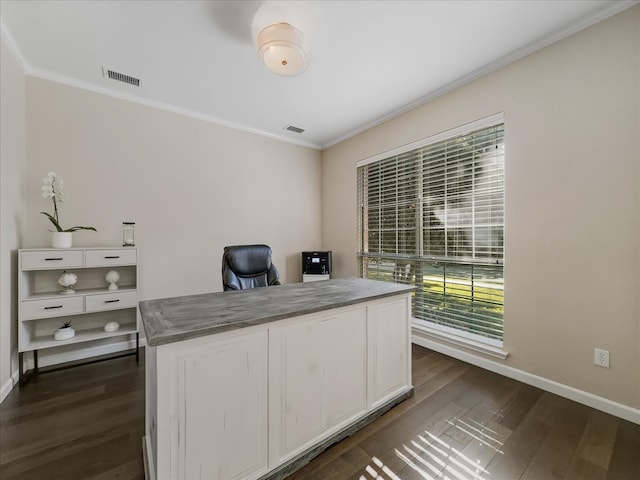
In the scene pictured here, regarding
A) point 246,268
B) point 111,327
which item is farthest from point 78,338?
point 246,268

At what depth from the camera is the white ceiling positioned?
5.78ft

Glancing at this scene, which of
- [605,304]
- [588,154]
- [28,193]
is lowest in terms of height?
[605,304]

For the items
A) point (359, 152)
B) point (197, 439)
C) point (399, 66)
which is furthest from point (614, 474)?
point (359, 152)

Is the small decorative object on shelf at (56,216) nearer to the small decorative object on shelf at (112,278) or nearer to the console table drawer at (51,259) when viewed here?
the console table drawer at (51,259)

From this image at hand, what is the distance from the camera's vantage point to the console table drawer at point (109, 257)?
94.3 inches

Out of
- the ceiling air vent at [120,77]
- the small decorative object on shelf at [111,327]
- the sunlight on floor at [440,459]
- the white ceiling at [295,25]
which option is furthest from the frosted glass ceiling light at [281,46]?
the small decorative object on shelf at [111,327]

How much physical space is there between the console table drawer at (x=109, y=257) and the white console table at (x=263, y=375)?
1420 millimetres

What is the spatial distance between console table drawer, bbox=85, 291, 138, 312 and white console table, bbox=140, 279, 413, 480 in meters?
1.42

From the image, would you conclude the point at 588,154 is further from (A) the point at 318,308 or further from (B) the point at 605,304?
(A) the point at 318,308

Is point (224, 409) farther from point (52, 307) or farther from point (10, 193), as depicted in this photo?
point (10, 193)

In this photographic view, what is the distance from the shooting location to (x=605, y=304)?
180cm

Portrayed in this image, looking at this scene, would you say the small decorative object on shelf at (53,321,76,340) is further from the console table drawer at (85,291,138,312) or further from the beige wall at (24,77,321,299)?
the beige wall at (24,77,321,299)

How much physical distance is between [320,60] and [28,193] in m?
2.82

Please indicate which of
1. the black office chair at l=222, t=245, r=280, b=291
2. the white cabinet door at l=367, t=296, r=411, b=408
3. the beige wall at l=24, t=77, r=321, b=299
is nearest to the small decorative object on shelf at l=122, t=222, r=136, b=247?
the beige wall at l=24, t=77, r=321, b=299
